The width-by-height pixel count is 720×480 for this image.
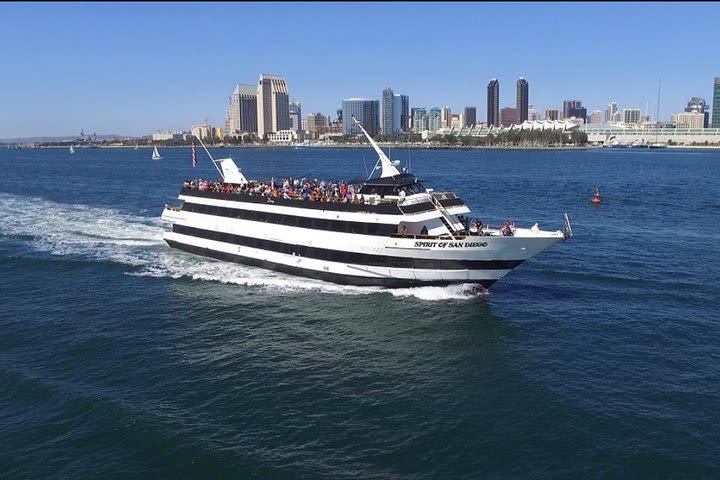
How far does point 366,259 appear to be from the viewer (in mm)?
33312

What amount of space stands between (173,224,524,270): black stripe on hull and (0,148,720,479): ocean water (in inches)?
61.2

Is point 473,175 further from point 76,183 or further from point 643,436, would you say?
point 643,436

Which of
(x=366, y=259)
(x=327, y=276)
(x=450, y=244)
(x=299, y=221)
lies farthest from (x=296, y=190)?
(x=450, y=244)

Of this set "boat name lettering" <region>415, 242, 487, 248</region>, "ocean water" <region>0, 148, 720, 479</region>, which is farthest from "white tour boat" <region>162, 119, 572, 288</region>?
"ocean water" <region>0, 148, 720, 479</region>

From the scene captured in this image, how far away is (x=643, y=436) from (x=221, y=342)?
1757 centimetres

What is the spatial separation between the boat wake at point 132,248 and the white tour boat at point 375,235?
76 centimetres

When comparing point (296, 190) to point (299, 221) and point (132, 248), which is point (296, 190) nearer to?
point (299, 221)

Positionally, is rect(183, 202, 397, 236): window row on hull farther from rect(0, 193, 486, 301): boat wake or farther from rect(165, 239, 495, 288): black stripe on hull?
rect(0, 193, 486, 301): boat wake

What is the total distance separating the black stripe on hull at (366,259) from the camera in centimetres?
3161

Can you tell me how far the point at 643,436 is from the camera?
1867 centimetres

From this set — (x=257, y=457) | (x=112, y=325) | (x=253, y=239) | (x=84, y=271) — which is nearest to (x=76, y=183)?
(x=84, y=271)

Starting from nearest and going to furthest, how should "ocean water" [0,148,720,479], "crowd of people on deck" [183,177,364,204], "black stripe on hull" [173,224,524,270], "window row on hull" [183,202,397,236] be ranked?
"ocean water" [0,148,720,479]
"black stripe on hull" [173,224,524,270]
"window row on hull" [183,202,397,236]
"crowd of people on deck" [183,177,364,204]

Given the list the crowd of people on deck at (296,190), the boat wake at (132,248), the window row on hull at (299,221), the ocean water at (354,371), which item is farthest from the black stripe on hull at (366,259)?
the crowd of people on deck at (296,190)

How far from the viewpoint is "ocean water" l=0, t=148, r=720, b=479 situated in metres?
17.9
